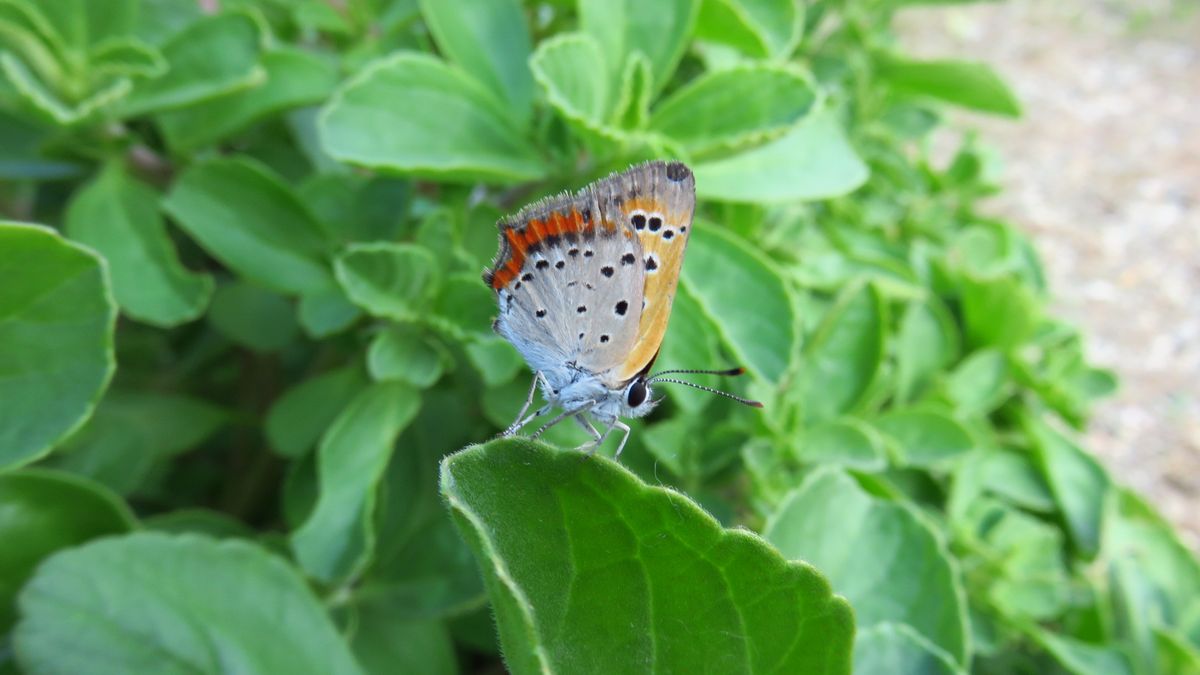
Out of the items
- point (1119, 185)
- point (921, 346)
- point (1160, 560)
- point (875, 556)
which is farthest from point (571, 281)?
point (1119, 185)

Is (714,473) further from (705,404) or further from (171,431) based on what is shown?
(171,431)

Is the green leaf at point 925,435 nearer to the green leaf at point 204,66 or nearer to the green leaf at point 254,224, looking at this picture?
the green leaf at point 254,224

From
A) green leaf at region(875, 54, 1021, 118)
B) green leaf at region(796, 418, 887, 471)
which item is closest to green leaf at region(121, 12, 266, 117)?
green leaf at region(796, 418, 887, 471)

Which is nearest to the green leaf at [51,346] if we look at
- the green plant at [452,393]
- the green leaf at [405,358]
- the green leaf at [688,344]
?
the green plant at [452,393]

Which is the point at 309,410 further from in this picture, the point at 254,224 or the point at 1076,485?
the point at 1076,485

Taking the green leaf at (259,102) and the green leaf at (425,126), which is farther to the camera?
the green leaf at (259,102)

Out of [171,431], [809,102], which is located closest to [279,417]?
[171,431]
